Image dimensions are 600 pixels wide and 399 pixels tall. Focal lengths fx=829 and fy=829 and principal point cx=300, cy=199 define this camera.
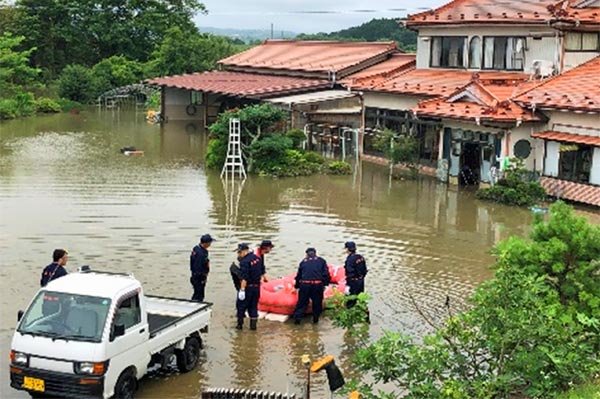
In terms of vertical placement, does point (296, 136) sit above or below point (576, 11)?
below

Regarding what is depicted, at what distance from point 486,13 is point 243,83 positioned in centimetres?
1566

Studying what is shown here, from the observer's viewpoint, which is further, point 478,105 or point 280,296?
point 478,105

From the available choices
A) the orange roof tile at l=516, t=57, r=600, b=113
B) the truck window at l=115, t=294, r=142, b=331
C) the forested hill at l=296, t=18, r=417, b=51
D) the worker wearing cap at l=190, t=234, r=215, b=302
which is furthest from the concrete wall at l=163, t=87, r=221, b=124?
the forested hill at l=296, t=18, r=417, b=51

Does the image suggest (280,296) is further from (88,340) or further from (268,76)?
(268,76)

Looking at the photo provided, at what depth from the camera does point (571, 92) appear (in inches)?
1160

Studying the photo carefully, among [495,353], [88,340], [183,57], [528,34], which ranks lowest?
[88,340]

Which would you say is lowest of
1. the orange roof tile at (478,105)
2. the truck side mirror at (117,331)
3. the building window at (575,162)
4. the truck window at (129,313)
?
the truck side mirror at (117,331)

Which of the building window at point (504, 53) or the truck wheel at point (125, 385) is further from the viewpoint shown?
the building window at point (504, 53)

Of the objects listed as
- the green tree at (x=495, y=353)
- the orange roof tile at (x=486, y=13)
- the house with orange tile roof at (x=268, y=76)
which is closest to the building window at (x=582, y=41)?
the orange roof tile at (x=486, y=13)

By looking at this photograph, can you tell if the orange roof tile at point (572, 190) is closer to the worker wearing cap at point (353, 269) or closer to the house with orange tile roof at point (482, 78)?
the house with orange tile roof at point (482, 78)

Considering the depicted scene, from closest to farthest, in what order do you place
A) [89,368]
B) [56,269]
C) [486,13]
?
[89,368] < [56,269] < [486,13]

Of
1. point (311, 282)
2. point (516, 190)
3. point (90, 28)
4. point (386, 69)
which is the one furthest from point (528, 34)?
point (90, 28)

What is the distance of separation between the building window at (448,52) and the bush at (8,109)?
2948 cm

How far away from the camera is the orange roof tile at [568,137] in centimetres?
2788
